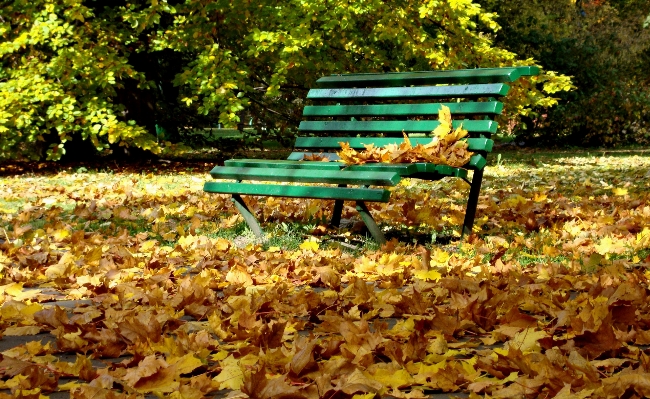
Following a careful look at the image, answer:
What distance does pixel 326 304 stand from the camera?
3270 mm

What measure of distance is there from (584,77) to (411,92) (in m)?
14.3

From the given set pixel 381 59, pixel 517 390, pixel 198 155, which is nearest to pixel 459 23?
pixel 381 59

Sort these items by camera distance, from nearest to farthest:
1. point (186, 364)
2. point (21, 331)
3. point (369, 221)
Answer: point (186, 364) → point (21, 331) → point (369, 221)

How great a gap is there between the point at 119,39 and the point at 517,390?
9892 millimetres

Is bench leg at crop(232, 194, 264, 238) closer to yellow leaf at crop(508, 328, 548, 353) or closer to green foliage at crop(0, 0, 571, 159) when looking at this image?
yellow leaf at crop(508, 328, 548, 353)

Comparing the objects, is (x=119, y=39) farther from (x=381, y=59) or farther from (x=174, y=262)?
(x=174, y=262)

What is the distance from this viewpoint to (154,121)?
12891 millimetres

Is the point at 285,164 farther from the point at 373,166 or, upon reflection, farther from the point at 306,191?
the point at 373,166

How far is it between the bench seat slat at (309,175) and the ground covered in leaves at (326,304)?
0.37m

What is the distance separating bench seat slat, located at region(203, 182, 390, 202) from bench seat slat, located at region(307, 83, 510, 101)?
108 cm

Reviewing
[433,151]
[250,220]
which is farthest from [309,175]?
[433,151]

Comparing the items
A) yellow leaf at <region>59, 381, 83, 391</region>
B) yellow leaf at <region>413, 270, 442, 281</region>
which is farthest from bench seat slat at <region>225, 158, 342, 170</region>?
yellow leaf at <region>59, 381, 83, 391</region>

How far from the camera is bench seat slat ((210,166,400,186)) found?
4.41 metres

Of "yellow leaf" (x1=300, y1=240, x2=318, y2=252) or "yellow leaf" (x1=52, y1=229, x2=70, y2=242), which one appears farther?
"yellow leaf" (x1=52, y1=229, x2=70, y2=242)
